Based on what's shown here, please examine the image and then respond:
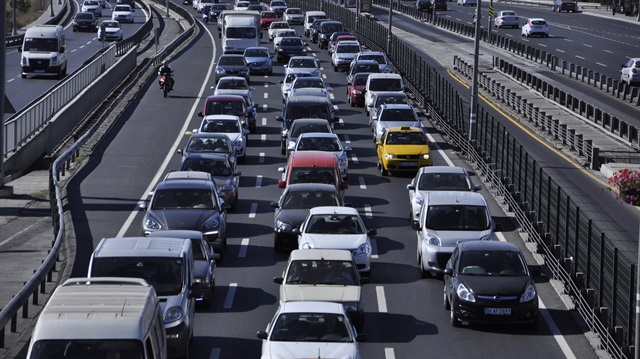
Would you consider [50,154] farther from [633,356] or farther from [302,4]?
[302,4]

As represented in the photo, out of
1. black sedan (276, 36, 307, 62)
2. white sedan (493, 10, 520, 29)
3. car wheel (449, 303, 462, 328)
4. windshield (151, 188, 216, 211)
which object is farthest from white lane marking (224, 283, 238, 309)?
white sedan (493, 10, 520, 29)

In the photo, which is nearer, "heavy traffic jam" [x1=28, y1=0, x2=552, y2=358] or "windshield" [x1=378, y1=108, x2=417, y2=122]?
"heavy traffic jam" [x1=28, y1=0, x2=552, y2=358]

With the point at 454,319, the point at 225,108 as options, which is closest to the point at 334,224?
the point at 454,319

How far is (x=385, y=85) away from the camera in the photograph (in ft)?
186

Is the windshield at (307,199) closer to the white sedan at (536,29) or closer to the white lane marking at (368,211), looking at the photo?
the white lane marking at (368,211)

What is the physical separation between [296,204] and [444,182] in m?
4.76

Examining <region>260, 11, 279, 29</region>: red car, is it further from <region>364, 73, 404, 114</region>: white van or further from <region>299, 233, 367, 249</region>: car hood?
<region>299, 233, 367, 249</region>: car hood

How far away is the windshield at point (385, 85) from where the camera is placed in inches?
2226

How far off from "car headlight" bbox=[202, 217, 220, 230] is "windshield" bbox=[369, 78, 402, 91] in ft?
89.2

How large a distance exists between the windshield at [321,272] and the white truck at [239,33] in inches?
2169

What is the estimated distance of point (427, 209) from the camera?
29.6 meters

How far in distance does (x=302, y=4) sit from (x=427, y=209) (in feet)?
332

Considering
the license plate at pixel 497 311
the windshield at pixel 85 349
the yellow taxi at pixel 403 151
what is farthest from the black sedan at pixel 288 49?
the windshield at pixel 85 349

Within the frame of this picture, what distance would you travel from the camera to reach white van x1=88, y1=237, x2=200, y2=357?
70.5 ft
